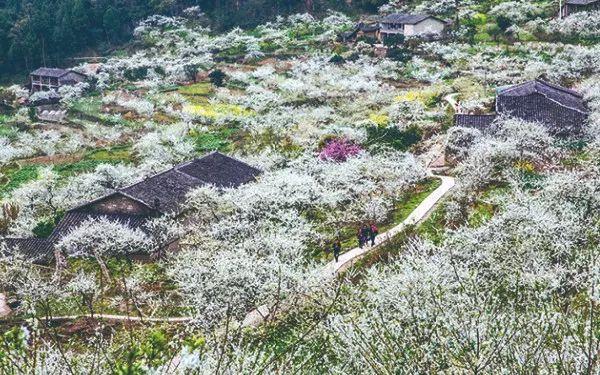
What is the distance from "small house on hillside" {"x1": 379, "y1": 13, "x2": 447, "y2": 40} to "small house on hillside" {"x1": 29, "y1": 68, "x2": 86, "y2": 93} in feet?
148

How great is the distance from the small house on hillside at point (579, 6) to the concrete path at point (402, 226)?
51.2 meters

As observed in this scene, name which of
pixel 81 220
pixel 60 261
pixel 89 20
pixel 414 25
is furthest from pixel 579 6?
pixel 89 20

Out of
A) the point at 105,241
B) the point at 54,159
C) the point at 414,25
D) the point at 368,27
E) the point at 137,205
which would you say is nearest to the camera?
the point at 105,241

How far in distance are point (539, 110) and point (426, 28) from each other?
4491 centimetres

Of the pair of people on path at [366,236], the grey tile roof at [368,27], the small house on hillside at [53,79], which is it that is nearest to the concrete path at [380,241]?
the pair of people on path at [366,236]

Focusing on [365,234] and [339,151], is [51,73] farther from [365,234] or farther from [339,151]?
[365,234]

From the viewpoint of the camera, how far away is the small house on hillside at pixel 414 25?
3216 inches

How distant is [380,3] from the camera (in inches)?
3930

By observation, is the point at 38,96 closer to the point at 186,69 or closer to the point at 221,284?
the point at 186,69

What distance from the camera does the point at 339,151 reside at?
43.2 metres

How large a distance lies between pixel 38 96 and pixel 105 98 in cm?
958

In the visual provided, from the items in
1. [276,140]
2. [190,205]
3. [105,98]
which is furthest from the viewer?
[105,98]

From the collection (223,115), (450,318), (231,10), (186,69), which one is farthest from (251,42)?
(450,318)

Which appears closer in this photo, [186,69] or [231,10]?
[186,69]
